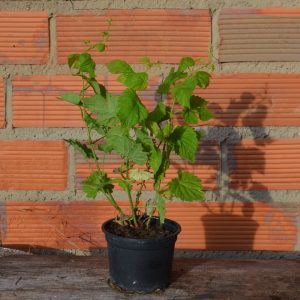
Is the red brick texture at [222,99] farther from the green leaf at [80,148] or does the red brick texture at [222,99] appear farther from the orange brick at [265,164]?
the green leaf at [80,148]

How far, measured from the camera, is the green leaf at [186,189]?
914mm

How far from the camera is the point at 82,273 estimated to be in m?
1.04

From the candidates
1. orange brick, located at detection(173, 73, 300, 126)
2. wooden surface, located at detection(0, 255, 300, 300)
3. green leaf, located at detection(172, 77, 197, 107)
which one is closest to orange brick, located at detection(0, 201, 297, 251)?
wooden surface, located at detection(0, 255, 300, 300)

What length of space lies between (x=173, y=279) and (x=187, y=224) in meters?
0.24

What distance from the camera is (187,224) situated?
4.04 ft

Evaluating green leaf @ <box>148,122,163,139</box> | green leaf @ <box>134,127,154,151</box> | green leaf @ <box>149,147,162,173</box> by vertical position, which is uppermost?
green leaf @ <box>148,122,163,139</box>

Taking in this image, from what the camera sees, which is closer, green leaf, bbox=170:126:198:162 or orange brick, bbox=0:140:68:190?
green leaf, bbox=170:126:198:162

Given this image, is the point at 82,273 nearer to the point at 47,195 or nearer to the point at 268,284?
the point at 47,195

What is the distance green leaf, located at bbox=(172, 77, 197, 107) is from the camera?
849 mm

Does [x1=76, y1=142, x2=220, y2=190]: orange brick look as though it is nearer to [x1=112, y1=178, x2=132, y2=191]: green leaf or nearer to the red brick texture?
the red brick texture

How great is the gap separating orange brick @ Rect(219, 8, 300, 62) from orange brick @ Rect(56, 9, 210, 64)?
54mm

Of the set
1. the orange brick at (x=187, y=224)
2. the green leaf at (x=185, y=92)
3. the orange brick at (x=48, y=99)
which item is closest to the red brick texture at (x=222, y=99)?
the orange brick at (x=48, y=99)

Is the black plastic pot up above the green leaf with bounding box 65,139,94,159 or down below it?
below

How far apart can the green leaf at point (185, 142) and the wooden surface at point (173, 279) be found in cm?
27
